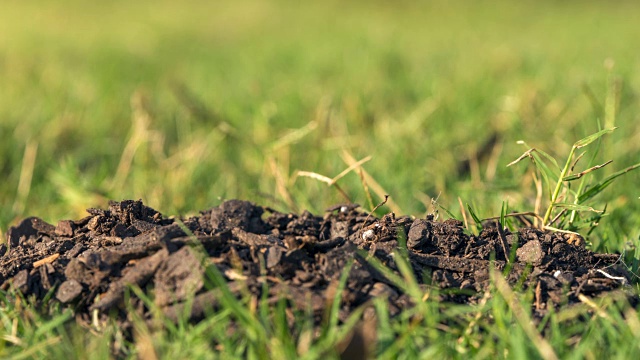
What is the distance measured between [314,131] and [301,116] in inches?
21.3

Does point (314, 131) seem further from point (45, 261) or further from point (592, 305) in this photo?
point (592, 305)

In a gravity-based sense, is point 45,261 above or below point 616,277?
above

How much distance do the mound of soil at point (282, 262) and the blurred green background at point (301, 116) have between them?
638mm

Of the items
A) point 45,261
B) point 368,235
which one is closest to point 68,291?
point 45,261

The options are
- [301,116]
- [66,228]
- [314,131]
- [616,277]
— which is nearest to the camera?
[616,277]

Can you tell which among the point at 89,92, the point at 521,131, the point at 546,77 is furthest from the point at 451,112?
the point at 89,92

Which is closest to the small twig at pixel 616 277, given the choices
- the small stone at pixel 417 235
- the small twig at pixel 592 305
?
the small twig at pixel 592 305

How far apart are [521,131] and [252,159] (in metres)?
1.75

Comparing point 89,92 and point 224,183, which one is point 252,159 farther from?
point 89,92

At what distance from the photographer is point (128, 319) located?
2.26 m

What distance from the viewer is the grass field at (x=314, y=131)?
2.17 metres

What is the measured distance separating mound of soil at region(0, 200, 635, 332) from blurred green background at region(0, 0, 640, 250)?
0.64m

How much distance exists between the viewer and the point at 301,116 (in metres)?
5.87

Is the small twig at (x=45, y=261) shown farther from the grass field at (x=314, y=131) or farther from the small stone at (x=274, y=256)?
the small stone at (x=274, y=256)
